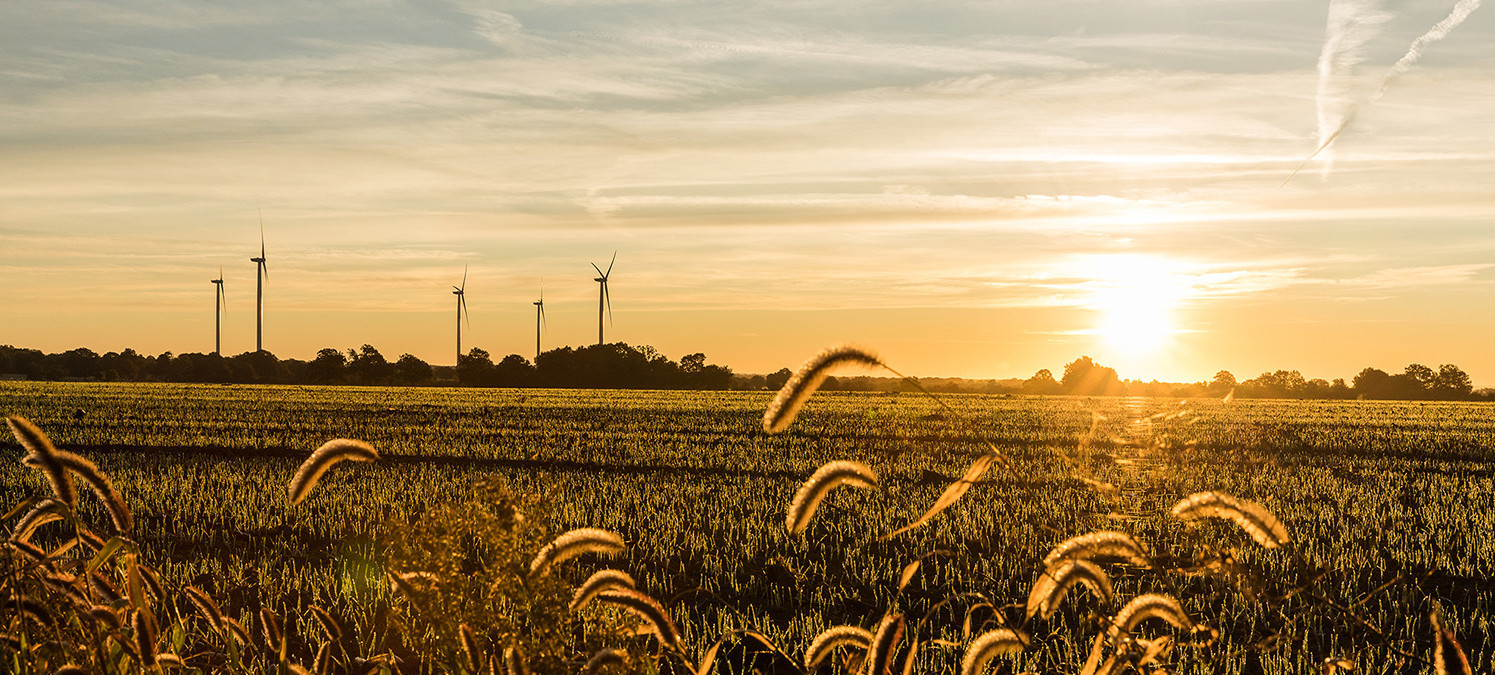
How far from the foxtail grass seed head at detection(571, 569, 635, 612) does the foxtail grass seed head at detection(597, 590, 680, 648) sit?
1.4 inches

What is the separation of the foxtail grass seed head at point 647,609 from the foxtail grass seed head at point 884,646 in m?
0.77

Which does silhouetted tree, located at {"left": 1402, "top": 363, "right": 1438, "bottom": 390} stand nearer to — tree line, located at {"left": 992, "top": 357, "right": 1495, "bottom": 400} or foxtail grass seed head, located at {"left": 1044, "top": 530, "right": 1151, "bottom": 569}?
tree line, located at {"left": 992, "top": 357, "right": 1495, "bottom": 400}

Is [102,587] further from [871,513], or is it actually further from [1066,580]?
[871,513]

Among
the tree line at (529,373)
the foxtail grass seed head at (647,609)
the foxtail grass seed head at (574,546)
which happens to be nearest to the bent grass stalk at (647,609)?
the foxtail grass seed head at (647,609)

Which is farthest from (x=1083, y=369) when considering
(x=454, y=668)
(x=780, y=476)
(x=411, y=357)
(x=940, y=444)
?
(x=454, y=668)

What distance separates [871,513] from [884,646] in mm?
14104

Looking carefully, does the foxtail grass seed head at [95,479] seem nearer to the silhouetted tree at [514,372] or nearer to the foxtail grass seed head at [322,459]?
the foxtail grass seed head at [322,459]

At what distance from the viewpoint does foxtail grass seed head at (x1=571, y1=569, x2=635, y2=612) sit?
13.1 ft

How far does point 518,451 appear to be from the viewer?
30.5 m

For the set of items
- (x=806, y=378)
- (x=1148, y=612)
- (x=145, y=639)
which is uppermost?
(x=806, y=378)

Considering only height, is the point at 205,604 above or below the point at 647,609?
below

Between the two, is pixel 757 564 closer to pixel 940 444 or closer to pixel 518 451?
pixel 518 451

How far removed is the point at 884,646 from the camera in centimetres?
356

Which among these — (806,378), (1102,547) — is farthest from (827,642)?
(806,378)
